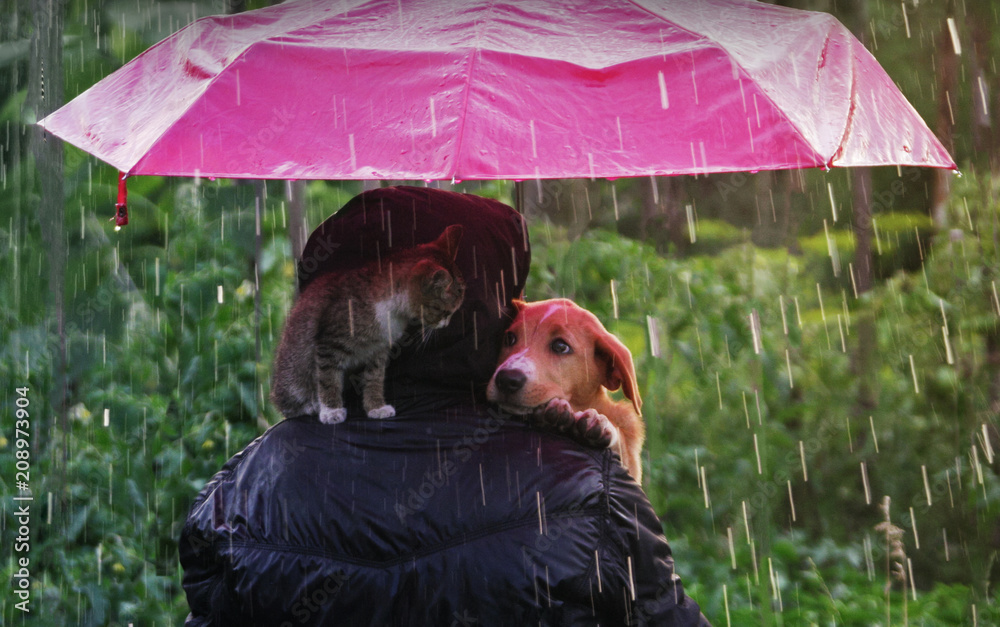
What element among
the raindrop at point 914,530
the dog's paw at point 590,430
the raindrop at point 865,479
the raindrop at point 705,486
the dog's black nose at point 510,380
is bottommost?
the raindrop at point 914,530

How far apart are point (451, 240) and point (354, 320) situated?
56cm

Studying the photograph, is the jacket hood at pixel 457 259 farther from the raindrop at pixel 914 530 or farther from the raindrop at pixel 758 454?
the raindrop at pixel 914 530

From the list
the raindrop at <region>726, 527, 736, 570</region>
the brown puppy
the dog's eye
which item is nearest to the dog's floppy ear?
the brown puppy

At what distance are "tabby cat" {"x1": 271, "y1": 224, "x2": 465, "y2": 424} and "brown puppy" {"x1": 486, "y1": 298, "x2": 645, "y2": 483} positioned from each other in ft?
1.02

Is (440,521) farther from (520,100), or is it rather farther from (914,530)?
(914,530)

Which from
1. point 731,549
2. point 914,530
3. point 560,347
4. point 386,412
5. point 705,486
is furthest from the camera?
point 914,530

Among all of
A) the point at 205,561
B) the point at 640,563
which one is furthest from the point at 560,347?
the point at 205,561

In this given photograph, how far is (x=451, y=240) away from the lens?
2387 millimetres

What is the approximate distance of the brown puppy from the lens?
2713 mm

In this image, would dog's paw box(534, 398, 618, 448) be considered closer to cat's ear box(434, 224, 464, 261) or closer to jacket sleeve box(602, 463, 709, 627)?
jacket sleeve box(602, 463, 709, 627)

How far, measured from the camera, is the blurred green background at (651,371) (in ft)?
14.4

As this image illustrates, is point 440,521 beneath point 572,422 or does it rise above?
beneath

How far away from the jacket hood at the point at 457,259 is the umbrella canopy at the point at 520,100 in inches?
9.8

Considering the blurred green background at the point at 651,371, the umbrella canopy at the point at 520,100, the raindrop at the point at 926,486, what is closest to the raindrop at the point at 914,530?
the blurred green background at the point at 651,371
